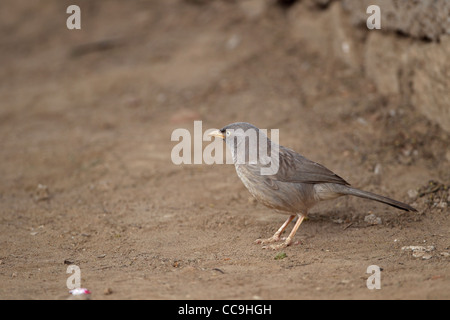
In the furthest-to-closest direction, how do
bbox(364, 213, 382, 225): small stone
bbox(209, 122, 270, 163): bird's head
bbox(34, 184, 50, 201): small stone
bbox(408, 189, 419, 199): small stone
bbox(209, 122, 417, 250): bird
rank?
bbox(34, 184, 50, 201): small stone → bbox(408, 189, 419, 199): small stone → bbox(364, 213, 382, 225): small stone → bbox(209, 122, 270, 163): bird's head → bbox(209, 122, 417, 250): bird

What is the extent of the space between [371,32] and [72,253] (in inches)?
229

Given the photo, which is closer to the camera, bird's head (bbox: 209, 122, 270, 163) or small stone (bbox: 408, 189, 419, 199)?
bird's head (bbox: 209, 122, 270, 163)

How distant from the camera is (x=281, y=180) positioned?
5.41 metres

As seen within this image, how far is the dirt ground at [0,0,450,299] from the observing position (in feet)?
15.0

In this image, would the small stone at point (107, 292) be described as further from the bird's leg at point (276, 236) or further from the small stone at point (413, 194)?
the small stone at point (413, 194)

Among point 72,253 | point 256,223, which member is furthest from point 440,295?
point 72,253

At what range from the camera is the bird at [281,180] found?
5340 millimetres

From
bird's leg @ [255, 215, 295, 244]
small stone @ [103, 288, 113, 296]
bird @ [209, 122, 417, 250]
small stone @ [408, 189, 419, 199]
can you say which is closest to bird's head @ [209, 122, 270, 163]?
bird @ [209, 122, 417, 250]

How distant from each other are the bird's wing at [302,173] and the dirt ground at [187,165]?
601mm

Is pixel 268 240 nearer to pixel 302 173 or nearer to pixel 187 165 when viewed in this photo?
pixel 302 173

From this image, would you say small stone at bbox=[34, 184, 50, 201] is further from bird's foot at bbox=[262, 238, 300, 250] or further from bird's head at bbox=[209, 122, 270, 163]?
bird's foot at bbox=[262, 238, 300, 250]

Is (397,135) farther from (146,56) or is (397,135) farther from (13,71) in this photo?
(13,71)

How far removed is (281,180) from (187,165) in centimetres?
236

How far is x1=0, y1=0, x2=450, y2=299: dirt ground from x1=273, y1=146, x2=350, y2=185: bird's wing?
601 mm
